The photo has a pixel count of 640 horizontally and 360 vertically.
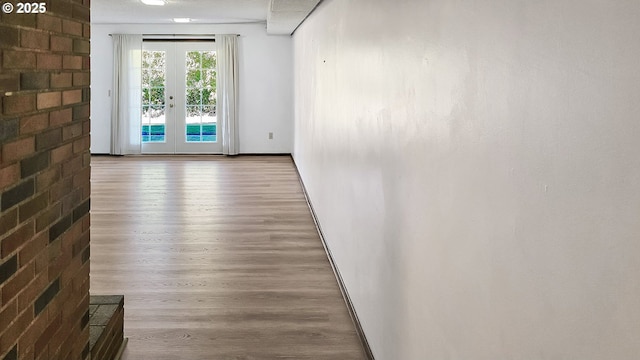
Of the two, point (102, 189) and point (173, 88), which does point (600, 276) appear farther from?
point (173, 88)

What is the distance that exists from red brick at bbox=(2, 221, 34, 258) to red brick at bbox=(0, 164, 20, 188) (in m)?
0.15

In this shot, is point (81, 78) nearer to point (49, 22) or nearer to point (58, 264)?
point (49, 22)

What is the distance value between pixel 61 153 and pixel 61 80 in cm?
25

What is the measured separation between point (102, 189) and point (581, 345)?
7.66 meters

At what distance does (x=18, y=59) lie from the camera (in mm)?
1807

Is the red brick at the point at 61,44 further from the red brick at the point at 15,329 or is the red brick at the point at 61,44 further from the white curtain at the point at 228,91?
the white curtain at the point at 228,91

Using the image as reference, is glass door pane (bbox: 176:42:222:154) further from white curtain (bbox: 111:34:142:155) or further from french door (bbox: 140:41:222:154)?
white curtain (bbox: 111:34:142:155)

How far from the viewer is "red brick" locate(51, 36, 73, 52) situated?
211cm

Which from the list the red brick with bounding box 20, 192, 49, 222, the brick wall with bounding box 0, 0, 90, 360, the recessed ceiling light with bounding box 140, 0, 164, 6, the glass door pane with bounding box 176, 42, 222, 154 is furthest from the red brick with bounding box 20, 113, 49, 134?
the glass door pane with bounding box 176, 42, 222, 154

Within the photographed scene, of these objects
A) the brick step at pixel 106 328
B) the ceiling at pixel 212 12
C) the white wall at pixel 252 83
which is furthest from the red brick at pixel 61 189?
the white wall at pixel 252 83

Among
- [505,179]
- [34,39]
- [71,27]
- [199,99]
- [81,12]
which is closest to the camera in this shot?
[505,179]

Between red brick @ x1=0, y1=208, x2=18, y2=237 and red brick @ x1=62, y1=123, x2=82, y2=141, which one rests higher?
red brick @ x1=62, y1=123, x2=82, y2=141

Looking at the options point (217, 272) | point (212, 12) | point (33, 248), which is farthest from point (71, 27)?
point (212, 12)

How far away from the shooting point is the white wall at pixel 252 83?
36.9 feet
